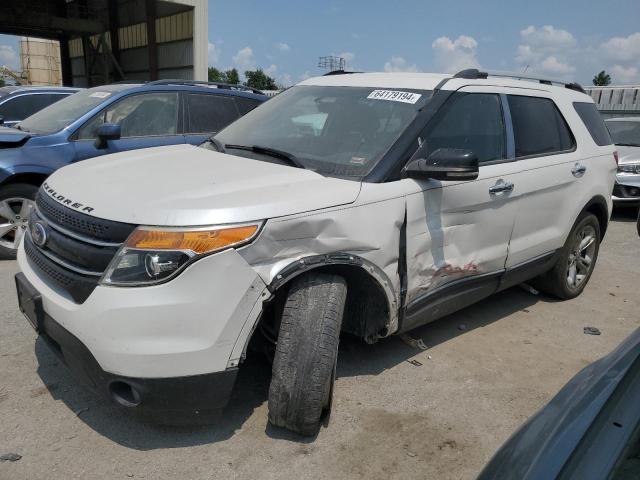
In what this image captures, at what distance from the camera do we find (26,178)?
517 cm

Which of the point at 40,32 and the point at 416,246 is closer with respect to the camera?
the point at 416,246

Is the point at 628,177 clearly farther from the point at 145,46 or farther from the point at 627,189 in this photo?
the point at 145,46

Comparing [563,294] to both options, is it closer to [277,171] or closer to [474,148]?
[474,148]

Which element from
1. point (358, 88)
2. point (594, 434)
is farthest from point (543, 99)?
point (594, 434)

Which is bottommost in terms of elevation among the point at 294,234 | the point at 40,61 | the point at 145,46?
the point at 294,234

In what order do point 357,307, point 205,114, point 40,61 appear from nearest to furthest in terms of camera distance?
point 357,307
point 205,114
point 40,61

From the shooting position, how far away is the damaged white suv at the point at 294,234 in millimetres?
2273

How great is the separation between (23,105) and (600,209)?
8.12 meters

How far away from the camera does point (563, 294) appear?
4707 mm

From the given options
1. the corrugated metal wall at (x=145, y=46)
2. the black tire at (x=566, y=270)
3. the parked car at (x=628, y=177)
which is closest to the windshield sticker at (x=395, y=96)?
the black tire at (x=566, y=270)

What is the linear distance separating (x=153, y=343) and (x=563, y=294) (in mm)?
3745

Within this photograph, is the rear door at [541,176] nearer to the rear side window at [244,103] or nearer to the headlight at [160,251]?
the headlight at [160,251]

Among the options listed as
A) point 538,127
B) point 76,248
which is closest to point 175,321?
point 76,248

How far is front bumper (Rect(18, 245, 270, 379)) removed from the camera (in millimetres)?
2232
